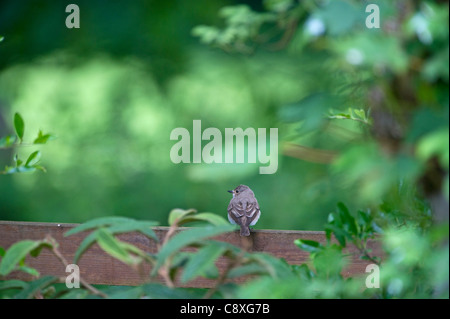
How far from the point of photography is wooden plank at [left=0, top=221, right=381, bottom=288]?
1.57 meters

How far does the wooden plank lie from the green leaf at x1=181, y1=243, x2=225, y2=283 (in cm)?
62

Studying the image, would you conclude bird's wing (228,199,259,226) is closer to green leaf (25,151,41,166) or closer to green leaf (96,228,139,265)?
green leaf (25,151,41,166)

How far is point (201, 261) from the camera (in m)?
0.90

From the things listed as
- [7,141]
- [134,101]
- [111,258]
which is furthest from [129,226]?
[134,101]

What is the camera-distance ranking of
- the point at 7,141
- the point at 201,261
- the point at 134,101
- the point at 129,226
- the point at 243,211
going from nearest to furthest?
the point at 201,261
the point at 129,226
the point at 7,141
the point at 243,211
the point at 134,101

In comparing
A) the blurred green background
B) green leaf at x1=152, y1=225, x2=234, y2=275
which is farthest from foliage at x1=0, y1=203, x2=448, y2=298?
the blurred green background

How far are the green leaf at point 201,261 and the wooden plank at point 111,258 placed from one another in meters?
0.62

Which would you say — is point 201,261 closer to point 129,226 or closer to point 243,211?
point 129,226

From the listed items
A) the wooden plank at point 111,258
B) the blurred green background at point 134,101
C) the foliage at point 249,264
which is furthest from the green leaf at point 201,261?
the blurred green background at point 134,101

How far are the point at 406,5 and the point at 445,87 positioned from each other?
0.36ft

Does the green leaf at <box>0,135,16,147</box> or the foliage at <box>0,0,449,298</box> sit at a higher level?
the green leaf at <box>0,135,16,147</box>

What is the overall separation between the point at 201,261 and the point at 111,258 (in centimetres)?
72
